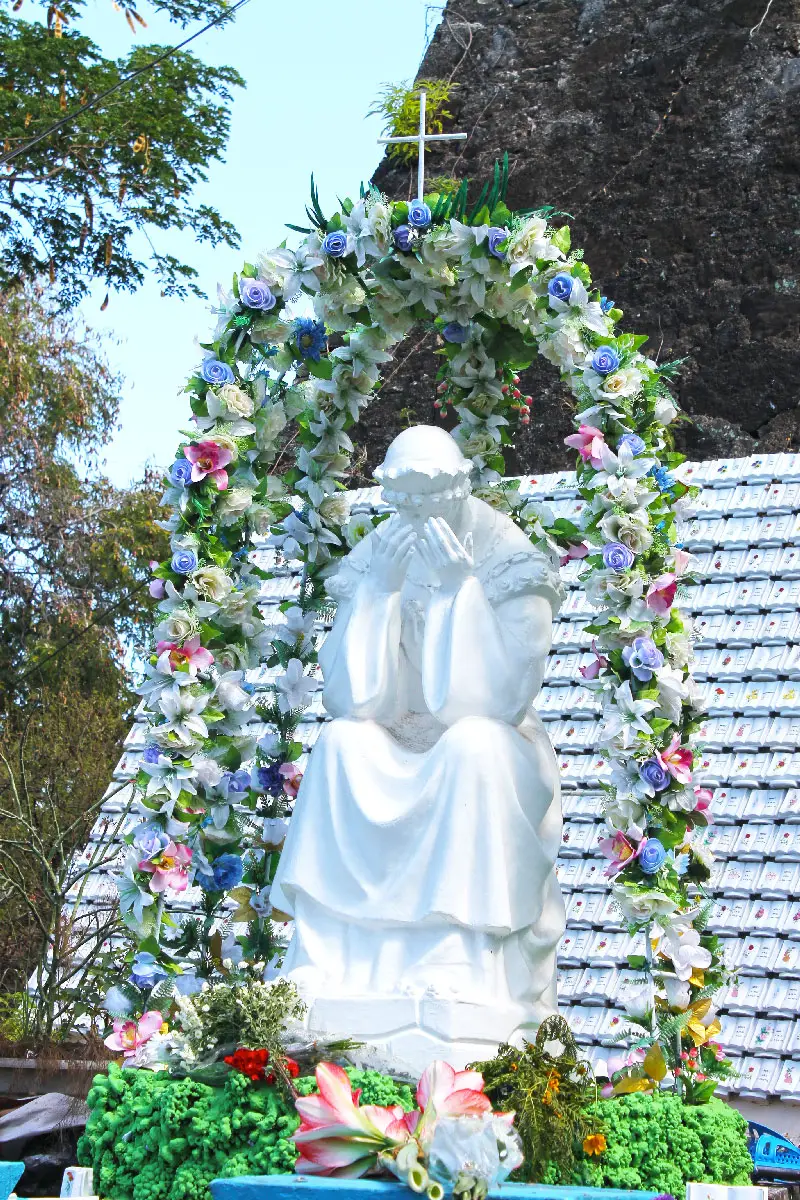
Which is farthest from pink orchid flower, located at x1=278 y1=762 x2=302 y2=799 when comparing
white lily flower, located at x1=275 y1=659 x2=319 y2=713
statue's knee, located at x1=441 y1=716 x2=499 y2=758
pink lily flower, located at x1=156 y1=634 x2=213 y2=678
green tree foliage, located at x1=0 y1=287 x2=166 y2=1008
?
green tree foliage, located at x1=0 y1=287 x2=166 y2=1008

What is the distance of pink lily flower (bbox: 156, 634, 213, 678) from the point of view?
236 inches

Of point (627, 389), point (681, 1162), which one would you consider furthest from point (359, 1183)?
point (627, 389)

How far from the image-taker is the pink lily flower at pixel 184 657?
600 cm

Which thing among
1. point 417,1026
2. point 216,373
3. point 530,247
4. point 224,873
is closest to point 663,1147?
point 417,1026

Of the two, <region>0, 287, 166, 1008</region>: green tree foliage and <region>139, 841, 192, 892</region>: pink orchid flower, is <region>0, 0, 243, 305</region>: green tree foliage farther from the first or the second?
<region>139, 841, 192, 892</region>: pink orchid flower

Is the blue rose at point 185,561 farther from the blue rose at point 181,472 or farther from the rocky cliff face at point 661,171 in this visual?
the rocky cliff face at point 661,171

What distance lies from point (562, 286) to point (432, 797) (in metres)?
1.88

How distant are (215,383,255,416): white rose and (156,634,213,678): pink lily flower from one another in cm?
88

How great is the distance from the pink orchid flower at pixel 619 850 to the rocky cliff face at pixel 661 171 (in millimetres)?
7653

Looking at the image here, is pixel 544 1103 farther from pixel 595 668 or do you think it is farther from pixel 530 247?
pixel 530 247

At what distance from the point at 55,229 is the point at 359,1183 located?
11.3 m

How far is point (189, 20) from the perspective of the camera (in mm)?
13227

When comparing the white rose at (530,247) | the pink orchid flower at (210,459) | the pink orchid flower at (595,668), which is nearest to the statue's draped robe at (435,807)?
the pink orchid flower at (595,668)

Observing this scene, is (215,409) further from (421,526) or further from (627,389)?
(627,389)
